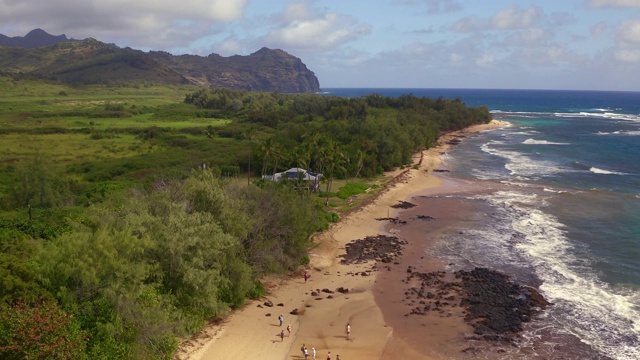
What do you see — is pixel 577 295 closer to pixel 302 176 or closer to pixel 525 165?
pixel 302 176

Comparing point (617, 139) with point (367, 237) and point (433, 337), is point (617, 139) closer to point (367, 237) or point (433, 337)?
point (367, 237)

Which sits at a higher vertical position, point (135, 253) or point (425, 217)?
point (135, 253)

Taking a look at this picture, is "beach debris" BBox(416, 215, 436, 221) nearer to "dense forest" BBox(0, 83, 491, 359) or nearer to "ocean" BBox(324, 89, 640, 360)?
"ocean" BBox(324, 89, 640, 360)

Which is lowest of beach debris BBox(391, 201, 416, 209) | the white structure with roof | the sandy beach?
the sandy beach

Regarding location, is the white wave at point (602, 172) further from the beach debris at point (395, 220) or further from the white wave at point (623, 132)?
the white wave at point (623, 132)

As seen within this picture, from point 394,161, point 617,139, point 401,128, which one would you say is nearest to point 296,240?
point 394,161

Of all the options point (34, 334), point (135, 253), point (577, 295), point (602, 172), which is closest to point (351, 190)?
point (577, 295)

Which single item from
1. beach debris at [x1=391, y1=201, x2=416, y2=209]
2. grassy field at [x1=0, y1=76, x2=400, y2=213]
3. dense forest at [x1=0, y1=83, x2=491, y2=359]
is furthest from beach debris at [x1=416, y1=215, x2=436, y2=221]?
dense forest at [x1=0, y1=83, x2=491, y2=359]
